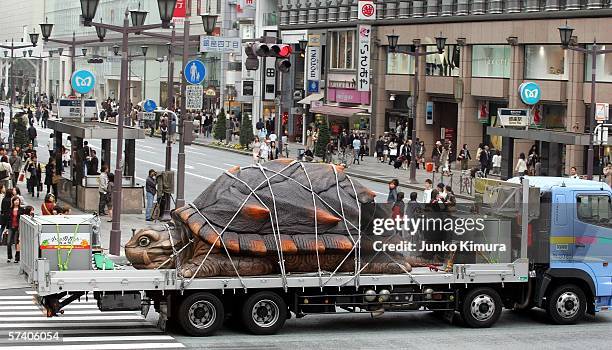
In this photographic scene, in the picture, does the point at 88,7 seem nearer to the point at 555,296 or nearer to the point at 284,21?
the point at 555,296

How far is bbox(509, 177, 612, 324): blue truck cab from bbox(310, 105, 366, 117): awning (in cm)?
5577

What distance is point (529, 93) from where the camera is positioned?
5769cm

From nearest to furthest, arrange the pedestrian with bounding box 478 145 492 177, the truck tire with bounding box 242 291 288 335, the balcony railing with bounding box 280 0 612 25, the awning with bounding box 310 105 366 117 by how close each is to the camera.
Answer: the truck tire with bounding box 242 291 288 335 → the pedestrian with bounding box 478 145 492 177 → the balcony railing with bounding box 280 0 612 25 → the awning with bounding box 310 105 366 117

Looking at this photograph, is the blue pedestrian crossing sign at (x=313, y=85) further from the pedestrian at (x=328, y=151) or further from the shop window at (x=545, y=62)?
the shop window at (x=545, y=62)

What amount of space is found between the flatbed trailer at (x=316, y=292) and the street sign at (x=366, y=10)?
→ 175 ft

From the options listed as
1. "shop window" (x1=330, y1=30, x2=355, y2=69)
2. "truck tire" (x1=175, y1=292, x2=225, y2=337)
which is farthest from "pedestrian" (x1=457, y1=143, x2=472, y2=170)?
"truck tire" (x1=175, y1=292, x2=225, y2=337)

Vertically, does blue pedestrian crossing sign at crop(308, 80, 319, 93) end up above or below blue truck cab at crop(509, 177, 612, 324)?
above

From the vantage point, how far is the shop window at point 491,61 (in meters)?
63.6

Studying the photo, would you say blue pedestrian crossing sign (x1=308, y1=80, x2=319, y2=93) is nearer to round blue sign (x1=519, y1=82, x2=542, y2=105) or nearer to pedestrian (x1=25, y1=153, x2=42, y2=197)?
round blue sign (x1=519, y1=82, x2=542, y2=105)

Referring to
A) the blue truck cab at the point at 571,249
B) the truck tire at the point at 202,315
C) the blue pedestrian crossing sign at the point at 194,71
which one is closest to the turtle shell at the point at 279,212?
the truck tire at the point at 202,315

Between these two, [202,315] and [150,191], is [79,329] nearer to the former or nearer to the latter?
[202,315]

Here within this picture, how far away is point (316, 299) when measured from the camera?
21.9 meters

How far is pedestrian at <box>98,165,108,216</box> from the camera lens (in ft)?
131

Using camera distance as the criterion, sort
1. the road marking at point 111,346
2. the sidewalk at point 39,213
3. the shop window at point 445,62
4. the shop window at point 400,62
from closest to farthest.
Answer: the road marking at point 111,346 < the sidewalk at point 39,213 < the shop window at point 445,62 < the shop window at point 400,62
